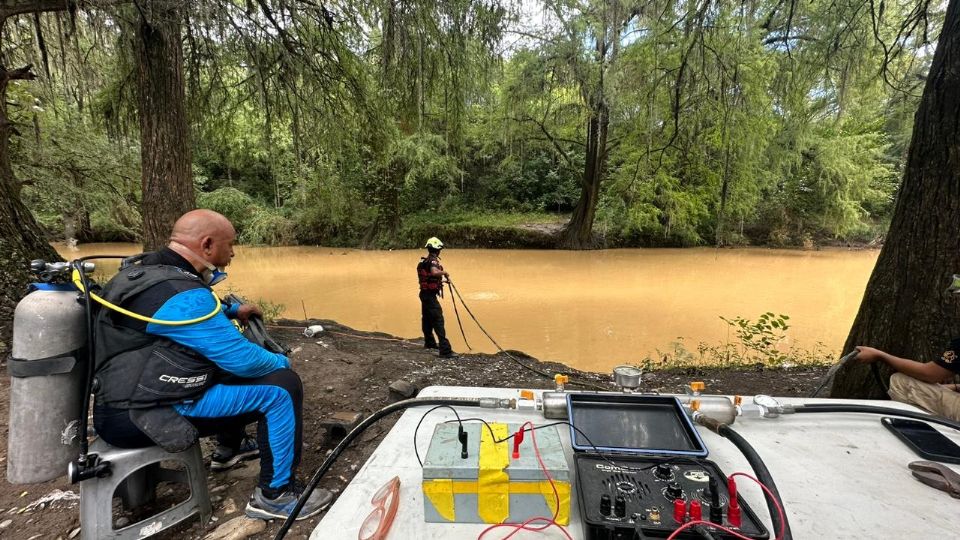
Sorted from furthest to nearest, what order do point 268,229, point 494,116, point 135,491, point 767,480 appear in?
1. point 268,229
2. point 494,116
3. point 135,491
4. point 767,480

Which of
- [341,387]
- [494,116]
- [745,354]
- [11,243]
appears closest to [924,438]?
[341,387]

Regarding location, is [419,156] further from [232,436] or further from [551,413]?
[551,413]

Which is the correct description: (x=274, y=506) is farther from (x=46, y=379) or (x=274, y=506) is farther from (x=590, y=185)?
(x=590, y=185)

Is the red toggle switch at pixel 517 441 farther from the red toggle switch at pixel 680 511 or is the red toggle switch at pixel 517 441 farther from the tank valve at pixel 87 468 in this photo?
the tank valve at pixel 87 468

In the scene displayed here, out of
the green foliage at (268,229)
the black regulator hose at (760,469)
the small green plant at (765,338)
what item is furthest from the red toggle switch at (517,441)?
the green foliage at (268,229)

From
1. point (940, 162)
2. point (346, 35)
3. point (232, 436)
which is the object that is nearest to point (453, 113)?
point (346, 35)

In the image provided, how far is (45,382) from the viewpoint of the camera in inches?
61.3

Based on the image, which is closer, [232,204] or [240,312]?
[240,312]

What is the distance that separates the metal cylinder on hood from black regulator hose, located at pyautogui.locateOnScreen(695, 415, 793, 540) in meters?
2.22

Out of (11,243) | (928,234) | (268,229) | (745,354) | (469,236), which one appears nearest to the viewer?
(928,234)

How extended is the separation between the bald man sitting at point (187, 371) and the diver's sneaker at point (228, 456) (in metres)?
0.55

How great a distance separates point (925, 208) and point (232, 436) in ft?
14.0

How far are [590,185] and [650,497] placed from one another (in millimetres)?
15163

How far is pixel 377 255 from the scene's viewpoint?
51.8ft
